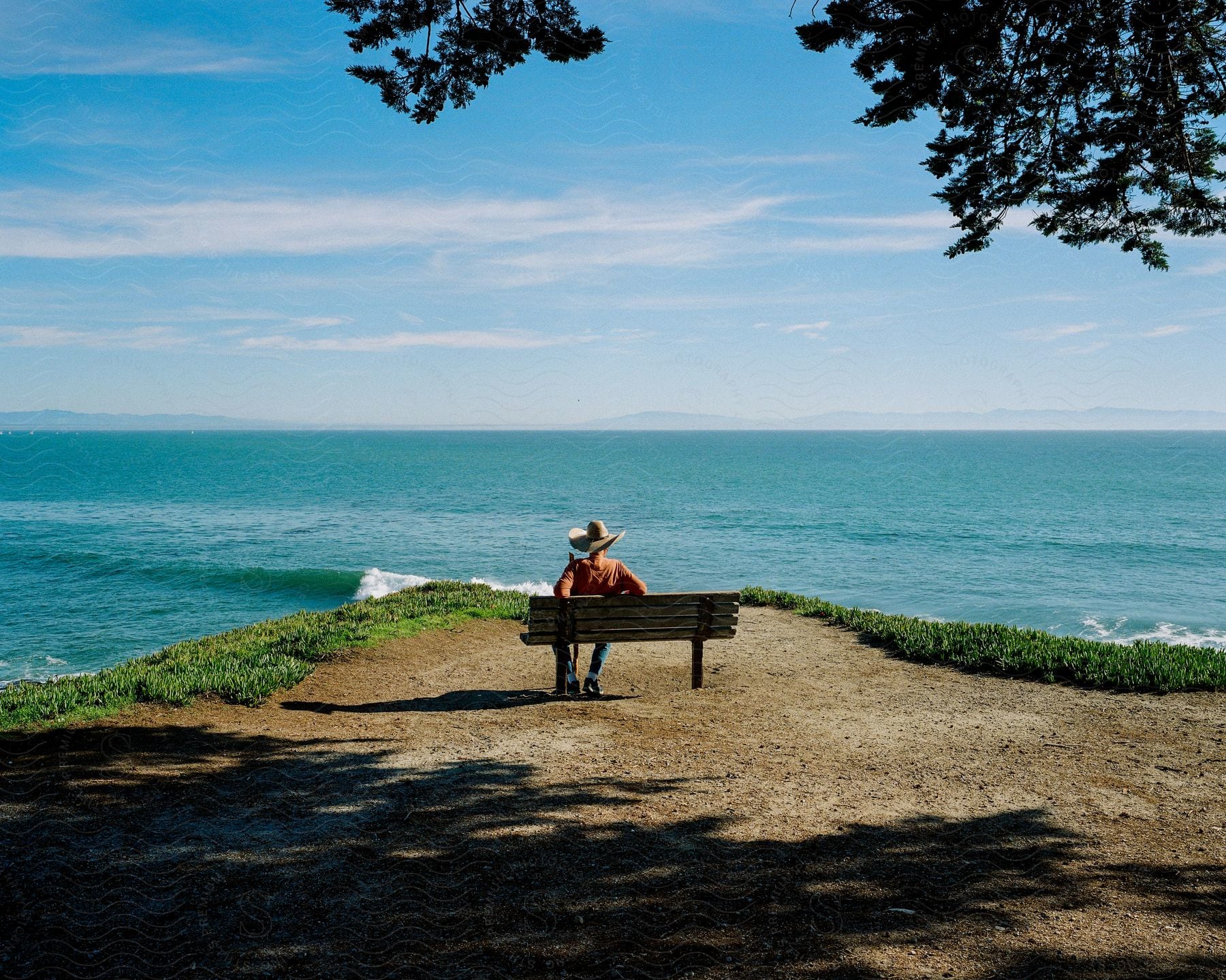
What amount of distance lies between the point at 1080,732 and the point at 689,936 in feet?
17.9

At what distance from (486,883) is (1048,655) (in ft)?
27.6

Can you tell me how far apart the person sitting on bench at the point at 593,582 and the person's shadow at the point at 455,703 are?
0.84 ft

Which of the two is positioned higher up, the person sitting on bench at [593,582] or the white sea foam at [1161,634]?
the person sitting on bench at [593,582]

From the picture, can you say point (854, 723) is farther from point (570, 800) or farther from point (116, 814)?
point (116, 814)

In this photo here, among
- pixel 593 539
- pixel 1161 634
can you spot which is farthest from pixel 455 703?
pixel 1161 634

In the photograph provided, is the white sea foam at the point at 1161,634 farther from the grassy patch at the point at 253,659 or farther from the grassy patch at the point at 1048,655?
the grassy patch at the point at 253,659

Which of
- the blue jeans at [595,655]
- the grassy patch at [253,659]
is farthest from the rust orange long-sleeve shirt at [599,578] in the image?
the grassy patch at [253,659]

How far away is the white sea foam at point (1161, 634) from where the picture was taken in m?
21.5

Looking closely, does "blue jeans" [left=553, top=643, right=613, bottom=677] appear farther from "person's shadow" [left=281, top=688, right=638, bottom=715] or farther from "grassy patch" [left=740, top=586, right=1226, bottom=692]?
"grassy patch" [left=740, top=586, right=1226, bottom=692]

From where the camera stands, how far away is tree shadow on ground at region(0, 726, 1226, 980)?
11.6ft

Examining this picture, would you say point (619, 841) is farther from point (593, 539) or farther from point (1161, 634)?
point (1161, 634)

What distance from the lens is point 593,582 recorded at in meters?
8.41

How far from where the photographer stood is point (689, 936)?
3.70m

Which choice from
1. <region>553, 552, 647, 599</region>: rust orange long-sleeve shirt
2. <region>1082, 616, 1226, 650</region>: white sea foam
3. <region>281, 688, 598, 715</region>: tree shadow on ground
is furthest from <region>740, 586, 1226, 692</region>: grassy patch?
<region>1082, 616, 1226, 650</region>: white sea foam
